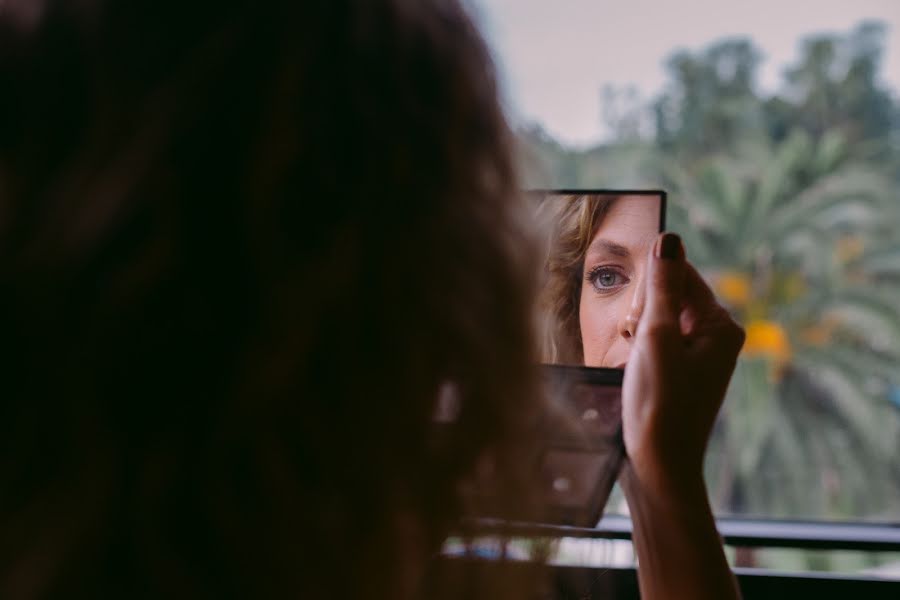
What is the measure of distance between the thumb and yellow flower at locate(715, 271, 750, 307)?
2905 mm

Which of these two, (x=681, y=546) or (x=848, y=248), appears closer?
(x=681, y=546)

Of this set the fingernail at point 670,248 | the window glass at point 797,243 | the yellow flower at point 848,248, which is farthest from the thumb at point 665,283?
the yellow flower at point 848,248

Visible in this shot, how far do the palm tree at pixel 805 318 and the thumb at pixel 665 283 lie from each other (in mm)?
2531

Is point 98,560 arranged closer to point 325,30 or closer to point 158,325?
point 158,325

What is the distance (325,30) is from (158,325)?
0.34 feet

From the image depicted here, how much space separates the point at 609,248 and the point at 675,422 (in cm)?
15

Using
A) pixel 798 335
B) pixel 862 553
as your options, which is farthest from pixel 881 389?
pixel 862 553

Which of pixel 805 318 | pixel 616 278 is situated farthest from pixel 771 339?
pixel 616 278

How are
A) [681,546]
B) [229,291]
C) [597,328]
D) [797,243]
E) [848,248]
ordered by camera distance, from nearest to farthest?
[229,291] < [681,546] < [597,328] < [848,248] < [797,243]

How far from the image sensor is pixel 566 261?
1.79 feet

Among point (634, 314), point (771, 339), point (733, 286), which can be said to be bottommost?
point (771, 339)

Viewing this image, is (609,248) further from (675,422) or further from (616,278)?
(675,422)

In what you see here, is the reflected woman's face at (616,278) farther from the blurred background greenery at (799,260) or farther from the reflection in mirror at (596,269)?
the blurred background greenery at (799,260)

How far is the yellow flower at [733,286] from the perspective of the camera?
10.6ft
